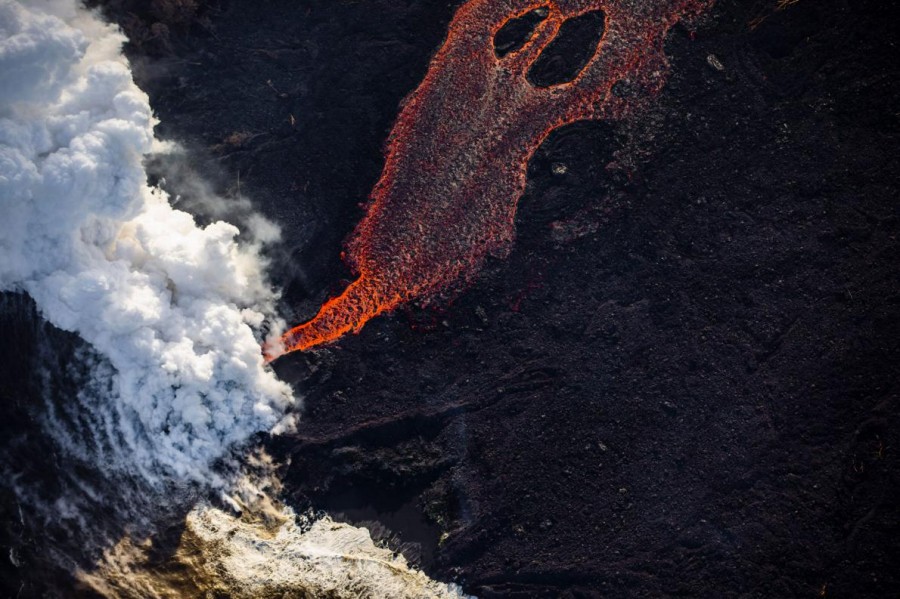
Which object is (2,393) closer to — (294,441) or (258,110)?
(294,441)

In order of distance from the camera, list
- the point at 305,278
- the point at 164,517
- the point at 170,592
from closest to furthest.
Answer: the point at 170,592 → the point at 164,517 → the point at 305,278

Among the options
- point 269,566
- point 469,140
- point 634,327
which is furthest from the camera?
point 469,140

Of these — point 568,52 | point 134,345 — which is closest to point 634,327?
point 568,52

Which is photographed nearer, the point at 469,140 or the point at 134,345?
the point at 134,345

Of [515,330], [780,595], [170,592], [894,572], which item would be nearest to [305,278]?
[515,330]

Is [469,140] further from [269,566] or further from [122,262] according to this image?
[269,566]
